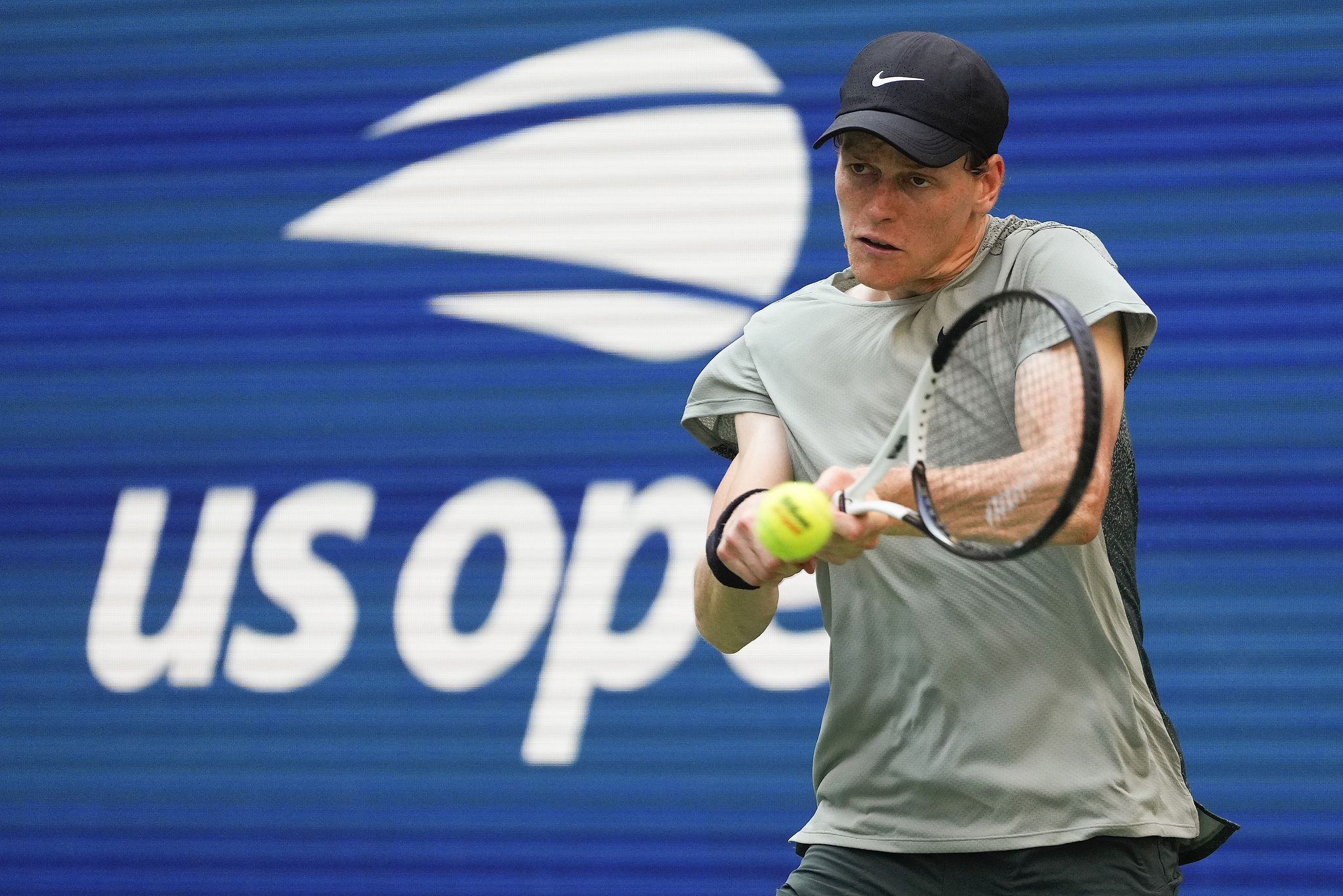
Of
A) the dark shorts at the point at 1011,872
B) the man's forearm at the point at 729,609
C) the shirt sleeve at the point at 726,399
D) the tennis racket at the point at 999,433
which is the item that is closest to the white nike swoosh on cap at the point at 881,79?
the tennis racket at the point at 999,433

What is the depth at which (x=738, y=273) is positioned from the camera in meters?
4.41

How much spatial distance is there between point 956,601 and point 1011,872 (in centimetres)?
41

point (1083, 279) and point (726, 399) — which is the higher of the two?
point (1083, 279)

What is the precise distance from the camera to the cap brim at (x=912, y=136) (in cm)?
205

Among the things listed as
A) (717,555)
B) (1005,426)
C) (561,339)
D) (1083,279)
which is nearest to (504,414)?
(561,339)

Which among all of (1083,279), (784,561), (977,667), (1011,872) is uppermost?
(1083,279)

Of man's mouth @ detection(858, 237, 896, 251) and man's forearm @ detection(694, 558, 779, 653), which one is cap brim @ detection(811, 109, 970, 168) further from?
man's forearm @ detection(694, 558, 779, 653)

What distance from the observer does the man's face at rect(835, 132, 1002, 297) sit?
2.13m

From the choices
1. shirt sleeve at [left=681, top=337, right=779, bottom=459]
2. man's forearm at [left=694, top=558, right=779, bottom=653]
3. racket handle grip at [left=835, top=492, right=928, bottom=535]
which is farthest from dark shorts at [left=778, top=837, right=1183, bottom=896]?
shirt sleeve at [left=681, top=337, right=779, bottom=459]

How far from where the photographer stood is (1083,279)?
2.02 metres

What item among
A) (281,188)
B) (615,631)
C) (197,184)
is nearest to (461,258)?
(281,188)

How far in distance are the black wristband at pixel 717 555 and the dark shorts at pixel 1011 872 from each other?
0.46 meters

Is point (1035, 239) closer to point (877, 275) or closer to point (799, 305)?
point (877, 275)

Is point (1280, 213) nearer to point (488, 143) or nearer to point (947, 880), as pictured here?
point (488, 143)
